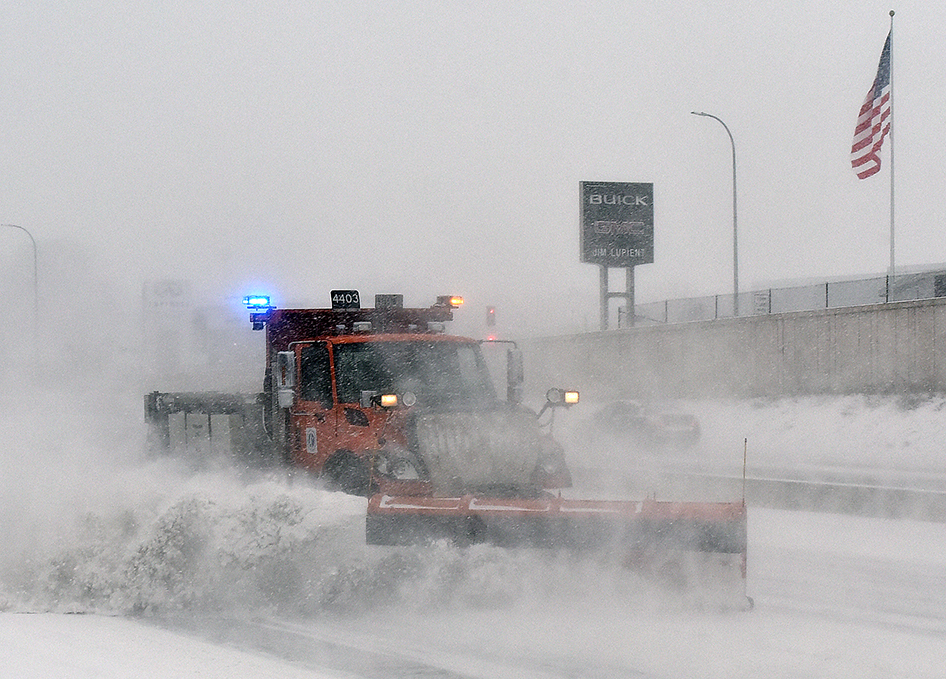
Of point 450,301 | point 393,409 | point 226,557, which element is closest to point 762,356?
point 450,301

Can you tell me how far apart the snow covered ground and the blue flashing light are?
6.17 feet

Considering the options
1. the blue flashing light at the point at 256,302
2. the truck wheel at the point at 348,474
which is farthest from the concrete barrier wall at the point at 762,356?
the truck wheel at the point at 348,474

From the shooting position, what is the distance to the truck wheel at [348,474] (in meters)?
9.60

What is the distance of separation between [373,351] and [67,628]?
3.68 metres

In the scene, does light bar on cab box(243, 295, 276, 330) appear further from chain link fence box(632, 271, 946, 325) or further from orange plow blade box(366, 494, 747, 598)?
chain link fence box(632, 271, 946, 325)

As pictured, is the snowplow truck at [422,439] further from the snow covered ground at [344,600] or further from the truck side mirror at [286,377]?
the snow covered ground at [344,600]

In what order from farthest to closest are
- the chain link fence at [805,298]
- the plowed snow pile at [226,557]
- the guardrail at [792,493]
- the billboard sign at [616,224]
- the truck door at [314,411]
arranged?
the billboard sign at [616,224], the chain link fence at [805,298], the guardrail at [792,493], the truck door at [314,411], the plowed snow pile at [226,557]

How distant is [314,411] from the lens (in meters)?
10.3

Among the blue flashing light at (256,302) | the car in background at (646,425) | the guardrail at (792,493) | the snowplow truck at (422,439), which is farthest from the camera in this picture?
the car in background at (646,425)

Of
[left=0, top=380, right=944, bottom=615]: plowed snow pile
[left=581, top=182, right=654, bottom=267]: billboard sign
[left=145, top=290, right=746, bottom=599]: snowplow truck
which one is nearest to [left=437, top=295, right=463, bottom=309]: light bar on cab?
[left=145, top=290, right=746, bottom=599]: snowplow truck

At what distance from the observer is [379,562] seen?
8.48 meters

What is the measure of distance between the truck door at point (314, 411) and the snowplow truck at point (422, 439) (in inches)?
0.5

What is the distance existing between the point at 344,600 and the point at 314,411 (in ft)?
7.31

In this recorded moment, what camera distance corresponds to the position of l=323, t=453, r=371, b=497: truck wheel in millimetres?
9602
